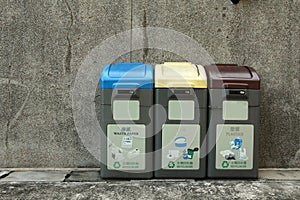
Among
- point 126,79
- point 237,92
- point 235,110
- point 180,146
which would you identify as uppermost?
point 126,79

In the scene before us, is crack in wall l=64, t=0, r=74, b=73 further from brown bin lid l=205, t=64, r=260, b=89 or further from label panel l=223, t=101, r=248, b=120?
label panel l=223, t=101, r=248, b=120

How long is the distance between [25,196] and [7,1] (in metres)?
2.25

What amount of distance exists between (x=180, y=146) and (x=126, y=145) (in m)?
0.51

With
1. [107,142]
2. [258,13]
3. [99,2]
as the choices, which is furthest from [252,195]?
[99,2]

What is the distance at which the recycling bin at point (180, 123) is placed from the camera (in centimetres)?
353

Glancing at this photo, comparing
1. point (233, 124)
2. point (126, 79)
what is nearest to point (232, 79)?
point (233, 124)

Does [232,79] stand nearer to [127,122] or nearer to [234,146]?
[234,146]

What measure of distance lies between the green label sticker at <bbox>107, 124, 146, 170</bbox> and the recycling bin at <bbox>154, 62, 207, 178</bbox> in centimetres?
15

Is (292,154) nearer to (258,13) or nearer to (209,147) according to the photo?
(209,147)

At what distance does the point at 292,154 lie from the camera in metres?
4.18

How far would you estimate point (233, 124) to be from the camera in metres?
3.56

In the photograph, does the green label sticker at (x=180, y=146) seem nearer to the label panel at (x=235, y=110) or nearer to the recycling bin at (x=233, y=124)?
the recycling bin at (x=233, y=124)

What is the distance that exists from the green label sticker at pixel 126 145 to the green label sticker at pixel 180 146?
211 mm

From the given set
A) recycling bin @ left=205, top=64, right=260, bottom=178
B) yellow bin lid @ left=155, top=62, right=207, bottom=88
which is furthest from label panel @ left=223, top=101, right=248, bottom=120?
yellow bin lid @ left=155, top=62, right=207, bottom=88
